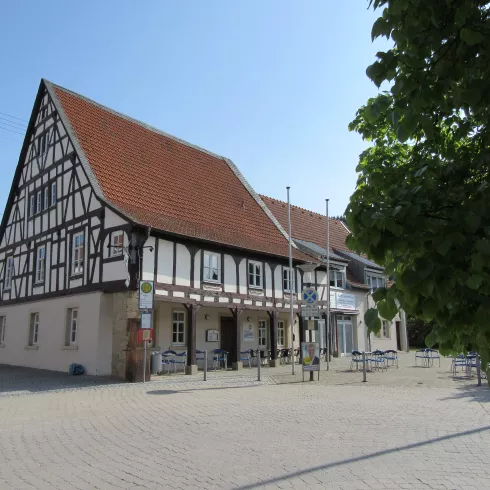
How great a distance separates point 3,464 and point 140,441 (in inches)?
71.7

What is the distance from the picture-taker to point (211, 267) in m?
19.9

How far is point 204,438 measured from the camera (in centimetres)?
748

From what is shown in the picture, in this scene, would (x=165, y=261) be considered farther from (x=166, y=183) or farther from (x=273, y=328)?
(x=273, y=328)

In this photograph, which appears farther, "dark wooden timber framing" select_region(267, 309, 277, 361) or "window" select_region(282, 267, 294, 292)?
"window" select_region(282, 267, 294, 292)

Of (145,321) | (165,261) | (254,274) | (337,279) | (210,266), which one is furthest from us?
(337,279)

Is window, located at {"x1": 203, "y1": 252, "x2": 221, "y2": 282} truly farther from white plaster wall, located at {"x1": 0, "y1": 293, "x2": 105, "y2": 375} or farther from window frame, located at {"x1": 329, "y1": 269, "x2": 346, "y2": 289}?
window frame, located at {"x1": 329, "y1": 269, "x2": 346, "y2": 289}

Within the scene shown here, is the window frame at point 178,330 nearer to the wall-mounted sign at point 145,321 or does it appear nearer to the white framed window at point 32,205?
the wall-mounted sign at point 145,321

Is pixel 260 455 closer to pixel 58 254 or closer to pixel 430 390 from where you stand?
pixel 430 390

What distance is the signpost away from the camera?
51.4ft

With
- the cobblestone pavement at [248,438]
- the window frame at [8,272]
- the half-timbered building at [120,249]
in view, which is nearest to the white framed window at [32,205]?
the half-timbered building at [120,249]

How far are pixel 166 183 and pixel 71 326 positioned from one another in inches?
279

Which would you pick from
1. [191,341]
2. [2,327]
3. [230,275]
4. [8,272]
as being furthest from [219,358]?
[8,272]

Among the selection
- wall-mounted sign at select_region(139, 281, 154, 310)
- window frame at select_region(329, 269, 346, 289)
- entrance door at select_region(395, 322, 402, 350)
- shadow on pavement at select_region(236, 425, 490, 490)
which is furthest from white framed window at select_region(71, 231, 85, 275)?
entrance door at select_region(395, 322, 402, 350)

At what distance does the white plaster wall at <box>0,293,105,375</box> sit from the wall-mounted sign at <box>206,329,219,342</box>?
16.5 feet
